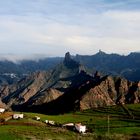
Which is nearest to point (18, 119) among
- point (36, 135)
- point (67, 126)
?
point (67, 126)

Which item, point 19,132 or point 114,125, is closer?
point 19,132

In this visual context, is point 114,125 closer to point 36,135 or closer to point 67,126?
point 67,126

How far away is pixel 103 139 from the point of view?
145250 millimetres

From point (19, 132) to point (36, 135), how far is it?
6.65 metres

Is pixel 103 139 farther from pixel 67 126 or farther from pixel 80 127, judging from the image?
pixel 67 126

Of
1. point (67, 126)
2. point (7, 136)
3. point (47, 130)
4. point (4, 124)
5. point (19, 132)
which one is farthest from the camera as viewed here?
point (67, 126)

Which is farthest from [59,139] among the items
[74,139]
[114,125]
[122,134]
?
[114,125]

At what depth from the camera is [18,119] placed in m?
190

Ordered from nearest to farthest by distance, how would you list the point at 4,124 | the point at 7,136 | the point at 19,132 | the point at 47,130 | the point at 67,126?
the point at 7,136 → the point at 19,132 → the point at 47,130 → the point at 4,124 → the point at 67,126

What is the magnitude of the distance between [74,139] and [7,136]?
752 inches

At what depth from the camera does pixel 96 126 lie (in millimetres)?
190250

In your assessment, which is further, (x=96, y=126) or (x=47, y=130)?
(x=96, y=126)

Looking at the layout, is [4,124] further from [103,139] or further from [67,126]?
[103,139]

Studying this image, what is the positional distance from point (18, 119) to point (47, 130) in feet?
109
